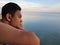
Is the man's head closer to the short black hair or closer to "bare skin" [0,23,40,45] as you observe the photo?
the short black hair

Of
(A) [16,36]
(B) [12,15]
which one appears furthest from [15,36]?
(B) [12,15]

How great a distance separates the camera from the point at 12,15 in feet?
4.13

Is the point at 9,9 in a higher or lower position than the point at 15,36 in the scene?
higher

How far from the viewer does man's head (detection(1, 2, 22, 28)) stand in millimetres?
1254

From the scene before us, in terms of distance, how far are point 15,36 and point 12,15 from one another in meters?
0.19

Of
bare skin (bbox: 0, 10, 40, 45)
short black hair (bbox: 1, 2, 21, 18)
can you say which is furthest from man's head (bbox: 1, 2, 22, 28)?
bare skin (bbox: 0, 10, 40, 45)

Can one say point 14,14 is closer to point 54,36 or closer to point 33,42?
point 33,42

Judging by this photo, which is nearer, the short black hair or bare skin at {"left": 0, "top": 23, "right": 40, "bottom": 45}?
bare skin at {"left": 0, "top": 23, "right": 40, "bottom": 45}

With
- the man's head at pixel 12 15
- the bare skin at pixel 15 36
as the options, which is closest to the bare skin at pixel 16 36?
the bare skin at pixel 15 36

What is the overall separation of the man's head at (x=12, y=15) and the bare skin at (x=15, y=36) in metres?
0.13

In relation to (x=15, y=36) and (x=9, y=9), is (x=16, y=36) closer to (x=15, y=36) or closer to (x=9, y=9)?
(x=15, y=36)

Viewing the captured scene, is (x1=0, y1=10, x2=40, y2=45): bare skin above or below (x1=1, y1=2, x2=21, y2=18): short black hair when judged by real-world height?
below

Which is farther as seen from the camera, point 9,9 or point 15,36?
point 9,9

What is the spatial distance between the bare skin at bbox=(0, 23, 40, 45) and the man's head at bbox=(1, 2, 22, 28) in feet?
0.44
